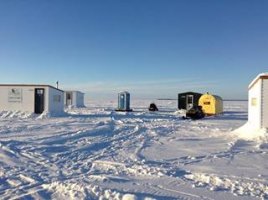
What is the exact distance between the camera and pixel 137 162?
895 centimetres

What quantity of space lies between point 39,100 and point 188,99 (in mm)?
18699

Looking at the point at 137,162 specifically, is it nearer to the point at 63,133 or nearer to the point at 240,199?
the point at 240,199

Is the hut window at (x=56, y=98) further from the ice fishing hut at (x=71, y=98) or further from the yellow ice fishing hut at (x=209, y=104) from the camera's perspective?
the ice fishing hut at (x=71, y=98)

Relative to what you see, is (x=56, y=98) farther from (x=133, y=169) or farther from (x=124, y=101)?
(x=133, y=169)

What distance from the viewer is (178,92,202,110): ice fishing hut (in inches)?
1594

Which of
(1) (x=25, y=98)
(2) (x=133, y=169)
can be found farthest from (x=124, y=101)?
(2) (x=133, y=169)

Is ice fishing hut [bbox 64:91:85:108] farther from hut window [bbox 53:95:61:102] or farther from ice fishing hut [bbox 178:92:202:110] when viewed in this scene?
hut window [bbox 53:95:61:102]

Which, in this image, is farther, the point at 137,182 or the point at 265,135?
the point at 265,135

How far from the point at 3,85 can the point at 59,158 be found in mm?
21709

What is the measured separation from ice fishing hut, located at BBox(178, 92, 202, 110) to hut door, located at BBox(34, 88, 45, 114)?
17637mm

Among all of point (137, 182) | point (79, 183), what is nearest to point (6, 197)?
point (79, 183)

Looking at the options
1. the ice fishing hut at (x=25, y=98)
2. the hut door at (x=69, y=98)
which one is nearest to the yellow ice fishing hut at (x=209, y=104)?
the ice fishing hut at (x=25, y=98)

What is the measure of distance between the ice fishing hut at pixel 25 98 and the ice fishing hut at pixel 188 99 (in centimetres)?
1755

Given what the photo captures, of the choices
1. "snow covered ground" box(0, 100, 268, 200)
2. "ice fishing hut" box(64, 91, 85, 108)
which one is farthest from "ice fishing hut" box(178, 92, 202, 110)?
"snow covered ground" box(0, 100, 268, 200)
